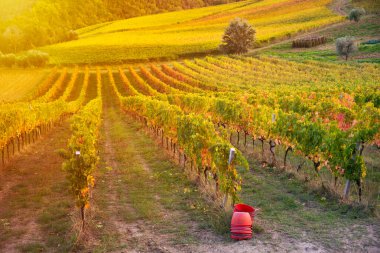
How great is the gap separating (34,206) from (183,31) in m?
96.6

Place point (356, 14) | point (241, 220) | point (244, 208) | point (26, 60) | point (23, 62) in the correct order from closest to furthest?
point (241, 220), point (244, 208), point (23, 62), point (26, 60), point (356, 14)

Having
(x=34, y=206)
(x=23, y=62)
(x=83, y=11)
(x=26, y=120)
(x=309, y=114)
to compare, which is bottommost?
(x=34, y=206)

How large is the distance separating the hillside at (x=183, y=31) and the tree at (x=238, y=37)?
5.40 metres

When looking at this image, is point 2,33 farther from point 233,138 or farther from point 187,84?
point 233,138

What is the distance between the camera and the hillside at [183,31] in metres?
88.5

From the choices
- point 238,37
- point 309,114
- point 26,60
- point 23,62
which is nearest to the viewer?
point 309,114

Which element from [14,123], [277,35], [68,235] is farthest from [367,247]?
[277,35]

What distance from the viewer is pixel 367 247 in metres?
9.86

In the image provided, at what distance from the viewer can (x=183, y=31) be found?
107 meters

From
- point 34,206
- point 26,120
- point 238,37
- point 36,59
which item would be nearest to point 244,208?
point 34,206

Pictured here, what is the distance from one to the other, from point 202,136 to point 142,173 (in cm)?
438

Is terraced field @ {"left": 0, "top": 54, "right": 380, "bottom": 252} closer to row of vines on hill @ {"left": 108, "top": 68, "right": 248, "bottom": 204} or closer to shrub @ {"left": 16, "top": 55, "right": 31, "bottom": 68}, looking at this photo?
row of vines on hill @ {"left": 108, "top": 68, "right": 248, "bottom": 204}

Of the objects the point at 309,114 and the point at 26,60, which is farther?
the point at 26,60

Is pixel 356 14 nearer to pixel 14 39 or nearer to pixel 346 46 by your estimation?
pixel 346 46
